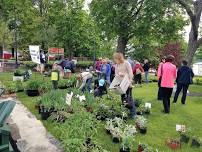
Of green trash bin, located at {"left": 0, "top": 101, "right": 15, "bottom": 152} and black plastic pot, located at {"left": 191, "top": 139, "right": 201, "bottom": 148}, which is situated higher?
green trash bin, located at {"left": 0, "top": 101, "right": 15, "bottom": 152}

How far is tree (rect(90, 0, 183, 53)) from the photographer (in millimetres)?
26672

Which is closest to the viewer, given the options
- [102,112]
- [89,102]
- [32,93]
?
[102,112]

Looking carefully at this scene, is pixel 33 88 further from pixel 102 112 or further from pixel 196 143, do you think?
pixel 196 143

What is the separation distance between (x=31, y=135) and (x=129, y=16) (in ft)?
67.5

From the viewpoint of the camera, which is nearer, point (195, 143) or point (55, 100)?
point (195, 143)

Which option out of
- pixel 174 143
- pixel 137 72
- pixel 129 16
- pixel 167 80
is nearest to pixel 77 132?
pixel 174 143

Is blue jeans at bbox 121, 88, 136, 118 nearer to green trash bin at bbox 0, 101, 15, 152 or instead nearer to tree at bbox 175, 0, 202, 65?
green trash bin at bbox 0, 101, 15, 152

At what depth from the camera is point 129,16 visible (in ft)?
92.2

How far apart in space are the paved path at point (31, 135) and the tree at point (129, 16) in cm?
1610

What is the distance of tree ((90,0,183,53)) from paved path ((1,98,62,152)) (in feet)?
52.8

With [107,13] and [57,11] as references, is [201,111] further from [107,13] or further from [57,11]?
[57,11]

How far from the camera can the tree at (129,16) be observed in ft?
87.5

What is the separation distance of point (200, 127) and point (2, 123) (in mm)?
6106

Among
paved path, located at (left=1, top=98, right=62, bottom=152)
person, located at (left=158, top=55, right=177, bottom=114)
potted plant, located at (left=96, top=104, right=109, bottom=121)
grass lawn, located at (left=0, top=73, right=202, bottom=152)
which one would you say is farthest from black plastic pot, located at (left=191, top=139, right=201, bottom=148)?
person, located at (left=158, top=55, right=177, bottom=114)
